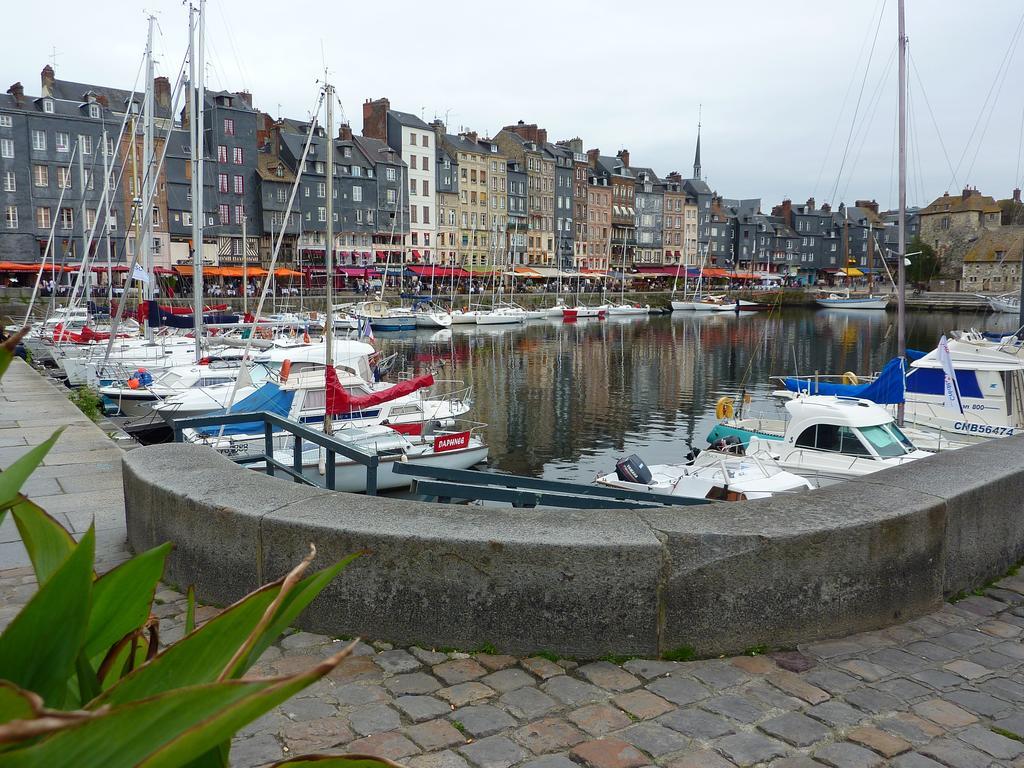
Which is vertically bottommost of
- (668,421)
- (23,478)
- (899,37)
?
A: (668,421)

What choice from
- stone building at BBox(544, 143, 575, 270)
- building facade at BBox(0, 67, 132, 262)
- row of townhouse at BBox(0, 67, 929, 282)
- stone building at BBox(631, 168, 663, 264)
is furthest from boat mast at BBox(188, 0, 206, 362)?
stone building at BBox(631, 168, 663, 264)

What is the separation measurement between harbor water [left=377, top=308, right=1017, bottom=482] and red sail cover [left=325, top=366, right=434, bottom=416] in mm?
4788

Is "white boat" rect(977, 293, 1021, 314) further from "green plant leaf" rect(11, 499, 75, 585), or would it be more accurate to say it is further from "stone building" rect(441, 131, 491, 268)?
"green plant leaf" rect(11, 499, 75, 585)

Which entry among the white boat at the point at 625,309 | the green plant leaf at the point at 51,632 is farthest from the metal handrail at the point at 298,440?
the white boat at the point at 625,309

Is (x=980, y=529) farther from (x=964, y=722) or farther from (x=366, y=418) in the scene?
(x=366, y=418)

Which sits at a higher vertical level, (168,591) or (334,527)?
(334,527)

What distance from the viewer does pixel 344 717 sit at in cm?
354

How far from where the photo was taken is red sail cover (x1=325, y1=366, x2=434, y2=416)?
17.2m

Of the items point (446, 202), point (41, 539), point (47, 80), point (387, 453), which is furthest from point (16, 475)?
point (446, 202)

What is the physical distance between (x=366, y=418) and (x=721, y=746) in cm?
1685

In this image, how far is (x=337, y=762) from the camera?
129cm

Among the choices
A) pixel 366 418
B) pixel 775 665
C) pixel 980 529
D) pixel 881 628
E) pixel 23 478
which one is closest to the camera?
pixel 23 478

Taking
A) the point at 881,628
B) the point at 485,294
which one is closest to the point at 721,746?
the point at 881,628

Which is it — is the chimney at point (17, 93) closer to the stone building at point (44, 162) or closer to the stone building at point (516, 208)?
the stone building at point (44, 162)
